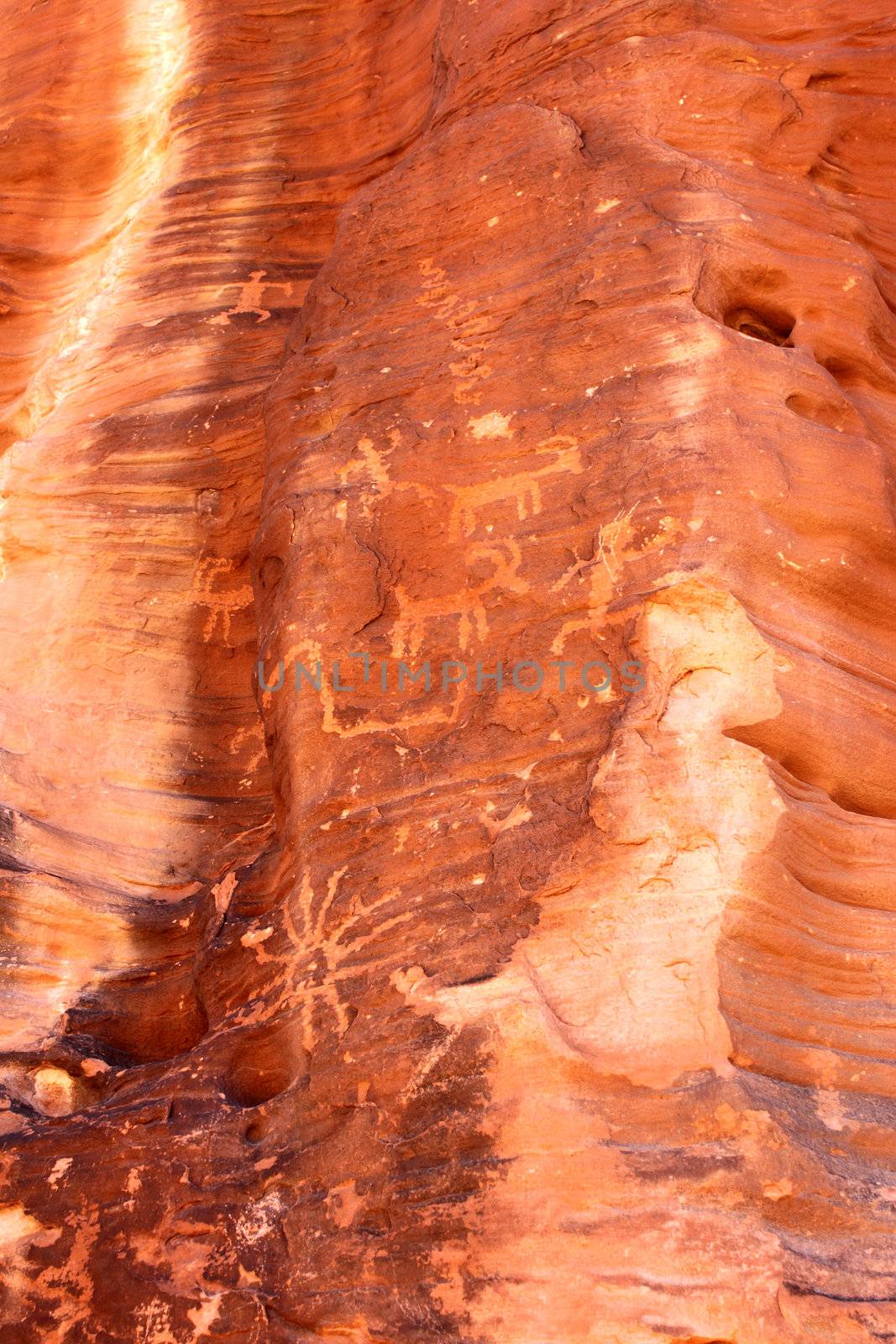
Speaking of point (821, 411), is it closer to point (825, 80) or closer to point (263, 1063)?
point (825, 80)

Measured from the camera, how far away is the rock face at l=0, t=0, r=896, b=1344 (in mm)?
3309

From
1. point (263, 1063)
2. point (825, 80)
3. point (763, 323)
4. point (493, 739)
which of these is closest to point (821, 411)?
point (763, 323)

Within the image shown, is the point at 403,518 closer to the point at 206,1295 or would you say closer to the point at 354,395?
the point at 354,395

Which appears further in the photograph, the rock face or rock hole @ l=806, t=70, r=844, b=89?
rock hole @ l=806, t=70, r=844, b=89

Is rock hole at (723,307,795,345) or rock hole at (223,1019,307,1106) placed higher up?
rock hole at (723,307,795,345)

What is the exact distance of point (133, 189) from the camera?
7363 mm

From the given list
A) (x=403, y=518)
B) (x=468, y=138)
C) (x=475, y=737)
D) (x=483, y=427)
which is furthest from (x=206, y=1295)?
(x=468, y=138)

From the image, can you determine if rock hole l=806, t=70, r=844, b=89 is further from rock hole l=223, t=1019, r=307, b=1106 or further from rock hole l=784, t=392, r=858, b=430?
rock hole l=223, t=1019, r=307, b=1106

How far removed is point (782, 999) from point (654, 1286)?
0.87 meters

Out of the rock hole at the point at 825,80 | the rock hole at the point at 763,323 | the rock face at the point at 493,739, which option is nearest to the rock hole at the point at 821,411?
the rock face at the point at 493,739

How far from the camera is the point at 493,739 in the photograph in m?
4.05

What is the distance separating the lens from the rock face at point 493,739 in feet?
10.9

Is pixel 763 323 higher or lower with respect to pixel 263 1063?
higher

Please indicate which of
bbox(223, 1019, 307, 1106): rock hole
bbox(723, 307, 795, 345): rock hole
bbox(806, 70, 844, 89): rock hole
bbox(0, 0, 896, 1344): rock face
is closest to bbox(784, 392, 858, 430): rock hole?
bbox(0, 0, 896, 1344): rock face
